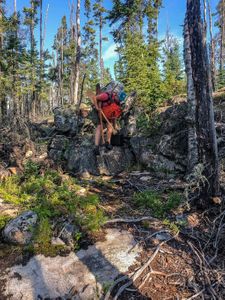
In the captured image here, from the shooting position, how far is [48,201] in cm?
504

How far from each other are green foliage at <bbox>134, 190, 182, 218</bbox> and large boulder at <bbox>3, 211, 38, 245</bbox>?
2.13 meters

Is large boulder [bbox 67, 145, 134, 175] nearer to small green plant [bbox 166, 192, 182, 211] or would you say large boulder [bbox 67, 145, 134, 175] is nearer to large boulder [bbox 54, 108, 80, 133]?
large boulder [bbox 54, 108, 80, 133]

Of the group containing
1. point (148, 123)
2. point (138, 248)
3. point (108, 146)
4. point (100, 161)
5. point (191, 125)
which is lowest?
point (138, 248)

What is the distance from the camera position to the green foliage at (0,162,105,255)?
437 cm

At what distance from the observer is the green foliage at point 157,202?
17.2ft

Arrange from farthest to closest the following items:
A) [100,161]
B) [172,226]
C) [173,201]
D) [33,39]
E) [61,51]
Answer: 1. [61,51]
2. [33,39]
3. [100,161]
4. [173,201]
5. [172,226]

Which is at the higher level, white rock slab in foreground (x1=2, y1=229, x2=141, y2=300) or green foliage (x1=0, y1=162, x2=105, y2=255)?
green foliage (x1=0, y1=162, x2=105, y2=255)

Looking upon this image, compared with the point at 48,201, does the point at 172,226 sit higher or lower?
lower

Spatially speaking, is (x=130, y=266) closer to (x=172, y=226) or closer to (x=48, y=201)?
(x=172, y=226)

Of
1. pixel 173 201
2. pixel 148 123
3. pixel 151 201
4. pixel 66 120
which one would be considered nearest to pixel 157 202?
pixel 151 201

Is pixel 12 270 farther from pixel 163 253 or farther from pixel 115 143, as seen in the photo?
pixel 115 143

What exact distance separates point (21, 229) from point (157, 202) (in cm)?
254

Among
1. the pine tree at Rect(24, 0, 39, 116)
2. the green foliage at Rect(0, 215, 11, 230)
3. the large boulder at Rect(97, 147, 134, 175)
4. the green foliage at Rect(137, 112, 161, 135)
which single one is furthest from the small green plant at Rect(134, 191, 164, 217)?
the pine tree at Rect(24, 0, 39, 116)

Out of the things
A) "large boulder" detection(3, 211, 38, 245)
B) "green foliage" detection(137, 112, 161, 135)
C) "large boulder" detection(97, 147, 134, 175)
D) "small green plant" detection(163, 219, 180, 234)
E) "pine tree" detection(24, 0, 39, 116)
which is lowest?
"small green plant" detection(163, 219, 180, 234)
